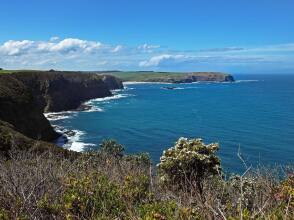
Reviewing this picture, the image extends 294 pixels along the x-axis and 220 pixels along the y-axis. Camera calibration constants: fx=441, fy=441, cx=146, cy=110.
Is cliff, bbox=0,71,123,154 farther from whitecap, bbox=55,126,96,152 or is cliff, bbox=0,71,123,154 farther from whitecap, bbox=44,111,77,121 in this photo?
whitecap, bbox=44,111,77,121

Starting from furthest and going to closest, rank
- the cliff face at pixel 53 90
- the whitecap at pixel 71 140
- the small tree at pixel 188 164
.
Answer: the cliff face at pixel 53 90 < the whitecap at pixel 71 140 < the small tree at pixel 188 164

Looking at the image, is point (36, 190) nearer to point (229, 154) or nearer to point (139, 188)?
point (139, 188)

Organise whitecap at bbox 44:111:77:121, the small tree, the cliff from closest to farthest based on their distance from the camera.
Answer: the small tree < the cliff < whitecap at bbox 44:111:77:121

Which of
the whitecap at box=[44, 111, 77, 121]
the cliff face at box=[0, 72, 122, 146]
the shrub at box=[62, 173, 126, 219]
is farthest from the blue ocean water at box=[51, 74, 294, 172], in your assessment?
the shrub at box=[62, 173, 126, 219]

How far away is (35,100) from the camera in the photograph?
112125 mm

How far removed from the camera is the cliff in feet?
317

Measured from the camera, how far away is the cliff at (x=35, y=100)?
96575 millimetres

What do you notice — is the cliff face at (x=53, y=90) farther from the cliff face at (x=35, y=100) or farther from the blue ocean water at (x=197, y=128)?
the blue ocean water at (x=197, y=128)

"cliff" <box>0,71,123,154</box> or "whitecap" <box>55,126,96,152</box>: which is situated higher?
"cliff" <box>0,71,123,154</box>

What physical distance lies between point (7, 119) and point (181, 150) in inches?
2654

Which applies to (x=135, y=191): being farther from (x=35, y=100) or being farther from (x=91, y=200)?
(x=35, y=100)

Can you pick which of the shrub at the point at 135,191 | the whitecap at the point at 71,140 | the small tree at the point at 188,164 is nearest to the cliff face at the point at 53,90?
the whitecap at the point at 71,140

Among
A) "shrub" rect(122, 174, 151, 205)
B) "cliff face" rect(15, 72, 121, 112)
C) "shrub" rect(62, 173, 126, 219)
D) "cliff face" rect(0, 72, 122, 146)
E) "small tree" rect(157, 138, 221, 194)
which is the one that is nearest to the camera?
"shrub" rect(62, 173, 126, 219)

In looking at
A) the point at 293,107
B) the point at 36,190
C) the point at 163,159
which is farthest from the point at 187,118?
the point at 36,190
